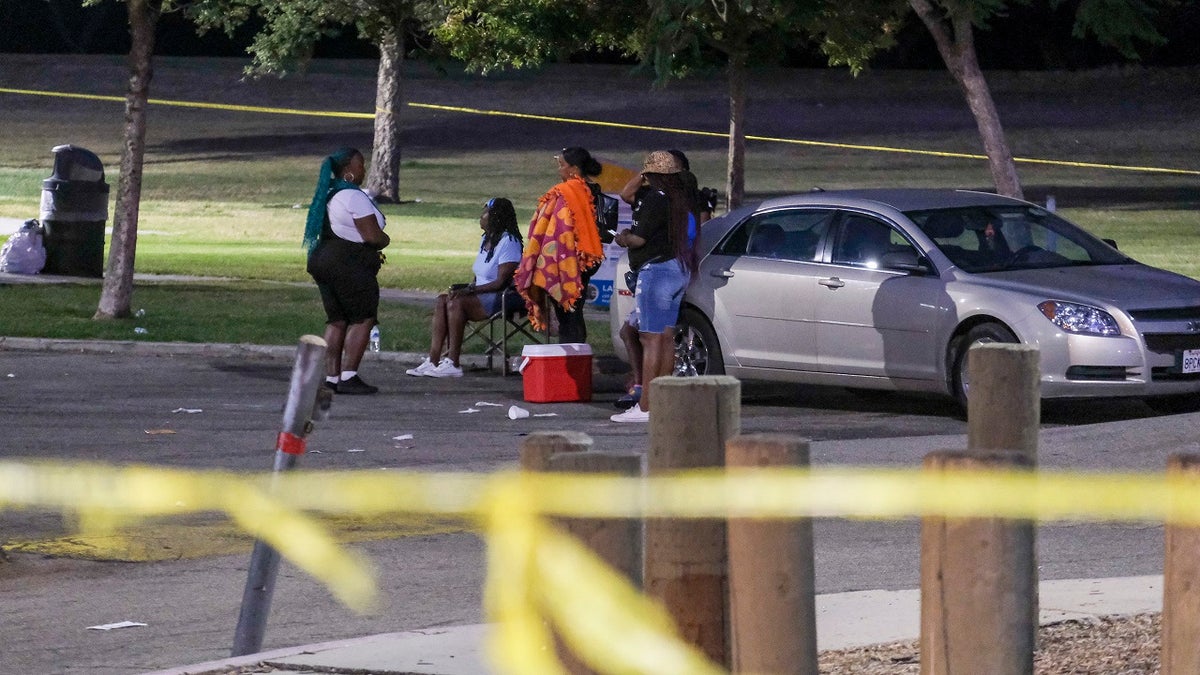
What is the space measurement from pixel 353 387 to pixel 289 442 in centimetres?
771

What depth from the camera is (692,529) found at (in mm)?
4406

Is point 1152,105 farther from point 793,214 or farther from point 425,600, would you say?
point 425,600

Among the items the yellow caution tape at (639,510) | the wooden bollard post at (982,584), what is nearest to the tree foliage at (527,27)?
the yellow caution tape at (639,510)

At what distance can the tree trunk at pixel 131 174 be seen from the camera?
16.9m

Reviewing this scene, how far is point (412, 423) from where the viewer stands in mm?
11734

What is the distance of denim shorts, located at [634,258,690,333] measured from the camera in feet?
38.7

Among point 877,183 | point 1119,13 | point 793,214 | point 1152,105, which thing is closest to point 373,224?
point 793,214

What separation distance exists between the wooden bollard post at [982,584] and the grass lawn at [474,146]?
45.4 feet

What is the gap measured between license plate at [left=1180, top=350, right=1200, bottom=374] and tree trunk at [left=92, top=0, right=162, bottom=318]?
923 cm

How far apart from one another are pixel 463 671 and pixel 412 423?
638 cm

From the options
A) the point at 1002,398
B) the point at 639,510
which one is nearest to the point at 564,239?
the point at 1002,398

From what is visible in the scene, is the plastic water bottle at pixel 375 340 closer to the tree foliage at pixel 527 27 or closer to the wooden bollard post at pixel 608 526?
the tree foliage at pixel 527 27

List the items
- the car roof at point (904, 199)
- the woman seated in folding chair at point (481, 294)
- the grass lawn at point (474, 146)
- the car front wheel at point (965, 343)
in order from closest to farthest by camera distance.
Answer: the car front wheel at point (965, 343)
the car roof at point (904, 199)
the woman seated in folding chair at point (481, 294)
the grass lawn at point (474, 146)

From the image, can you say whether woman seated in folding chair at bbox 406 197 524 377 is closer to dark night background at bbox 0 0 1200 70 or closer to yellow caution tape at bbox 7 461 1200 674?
yellow caution tape at bbox 7 461 1200 674
